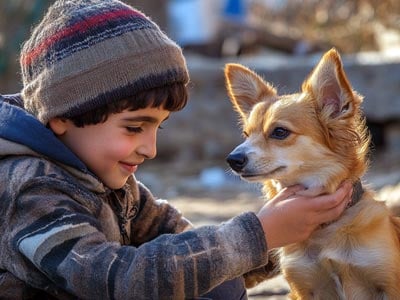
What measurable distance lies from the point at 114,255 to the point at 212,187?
5.73 metres

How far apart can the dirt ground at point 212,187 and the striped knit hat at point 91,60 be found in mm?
2903

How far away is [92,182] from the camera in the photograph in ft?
10.2

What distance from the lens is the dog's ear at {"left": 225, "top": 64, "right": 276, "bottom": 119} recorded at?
3912 millimetres

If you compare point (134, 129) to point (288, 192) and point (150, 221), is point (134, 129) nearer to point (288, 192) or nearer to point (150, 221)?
point (288, 192)

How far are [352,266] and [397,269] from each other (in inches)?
7.1

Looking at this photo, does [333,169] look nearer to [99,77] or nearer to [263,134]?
[263,134]

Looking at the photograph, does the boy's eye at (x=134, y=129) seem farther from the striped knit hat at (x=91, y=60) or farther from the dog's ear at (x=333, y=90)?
the dog's ear at (x=333, y=90)

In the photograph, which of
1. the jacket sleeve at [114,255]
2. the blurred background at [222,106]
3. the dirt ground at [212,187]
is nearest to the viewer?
the jacket sleeve at [114,255]

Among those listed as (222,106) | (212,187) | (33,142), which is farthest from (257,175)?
→ (222,106)

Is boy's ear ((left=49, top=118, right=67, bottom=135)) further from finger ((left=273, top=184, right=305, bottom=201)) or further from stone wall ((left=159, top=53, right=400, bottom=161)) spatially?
stone wall ((left=159, top=53, right=400, bottom=161))

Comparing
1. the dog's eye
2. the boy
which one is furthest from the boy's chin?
the dog's eye

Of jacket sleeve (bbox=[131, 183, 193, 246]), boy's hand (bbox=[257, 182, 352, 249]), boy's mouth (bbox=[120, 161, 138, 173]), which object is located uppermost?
boy's mouth (bbox=[120, 161, 138, 173])

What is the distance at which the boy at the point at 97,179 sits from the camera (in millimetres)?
2854

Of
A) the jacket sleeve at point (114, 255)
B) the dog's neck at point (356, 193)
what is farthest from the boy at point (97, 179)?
the dog's neck at point (356, 193)
